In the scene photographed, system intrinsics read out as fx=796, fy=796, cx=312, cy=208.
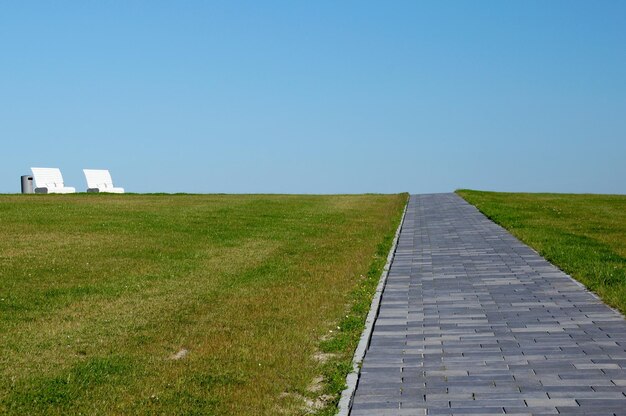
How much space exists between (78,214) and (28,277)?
39.2 ft

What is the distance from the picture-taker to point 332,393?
696cm

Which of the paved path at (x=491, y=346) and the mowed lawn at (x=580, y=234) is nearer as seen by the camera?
the paved path at (x=491, y=346)

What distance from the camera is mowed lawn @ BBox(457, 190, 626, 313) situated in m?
12.9

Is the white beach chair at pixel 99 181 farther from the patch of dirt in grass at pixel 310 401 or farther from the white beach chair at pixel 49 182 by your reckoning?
the patch of dirt in grass at pixel 310 401

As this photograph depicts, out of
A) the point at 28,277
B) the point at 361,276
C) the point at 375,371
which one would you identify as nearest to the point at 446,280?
the point at 361,276

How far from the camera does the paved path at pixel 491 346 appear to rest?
6535 millimetres

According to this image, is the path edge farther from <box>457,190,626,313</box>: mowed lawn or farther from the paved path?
<box>457,190,626,313</box>: mowed lawn

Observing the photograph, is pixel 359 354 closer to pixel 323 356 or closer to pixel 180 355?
pixel 323 356

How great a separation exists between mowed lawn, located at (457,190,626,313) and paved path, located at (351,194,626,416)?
1.30ft

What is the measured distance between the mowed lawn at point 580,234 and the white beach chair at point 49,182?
22135 mm

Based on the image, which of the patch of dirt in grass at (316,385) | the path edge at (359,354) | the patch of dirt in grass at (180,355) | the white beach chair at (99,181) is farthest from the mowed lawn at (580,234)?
the white beach chair at (99,181)

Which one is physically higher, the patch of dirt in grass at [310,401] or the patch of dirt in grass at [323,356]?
the patch of dirt in grass at [323,356]

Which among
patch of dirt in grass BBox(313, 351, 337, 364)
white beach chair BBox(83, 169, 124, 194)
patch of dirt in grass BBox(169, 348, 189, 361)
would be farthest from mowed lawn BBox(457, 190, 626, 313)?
white beach chair BBox(83, 169, 124, 194)

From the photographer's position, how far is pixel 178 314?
10906 mm
